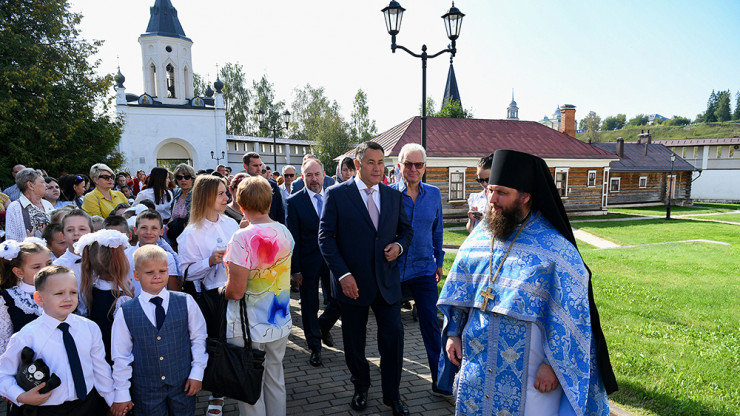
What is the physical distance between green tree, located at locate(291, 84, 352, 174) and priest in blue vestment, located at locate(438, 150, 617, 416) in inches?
1405

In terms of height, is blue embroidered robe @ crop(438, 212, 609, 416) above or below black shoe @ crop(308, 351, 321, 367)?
above

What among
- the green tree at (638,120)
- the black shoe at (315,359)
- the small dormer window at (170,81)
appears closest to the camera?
the black shoe at (315,359)

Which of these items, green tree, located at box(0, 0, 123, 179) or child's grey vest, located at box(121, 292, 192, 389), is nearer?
child's grey vest, located at box(121, 292, 192, 389)

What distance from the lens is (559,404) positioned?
2430 millimetres

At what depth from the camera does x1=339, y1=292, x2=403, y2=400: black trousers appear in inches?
148

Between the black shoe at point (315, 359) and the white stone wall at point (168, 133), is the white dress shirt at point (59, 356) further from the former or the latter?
the white stone wall at point (168, 133)

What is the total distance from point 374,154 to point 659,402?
3342 millimetres

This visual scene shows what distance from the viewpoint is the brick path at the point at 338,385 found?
12.8 feet

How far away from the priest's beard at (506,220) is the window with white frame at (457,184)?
2071 cm

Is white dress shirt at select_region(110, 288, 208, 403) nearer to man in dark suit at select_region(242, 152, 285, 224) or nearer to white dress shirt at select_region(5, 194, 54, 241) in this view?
man in dark suit at select_region(242, 152, 285, 224)

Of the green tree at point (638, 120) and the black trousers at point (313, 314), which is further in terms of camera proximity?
the green tree at point (638, 120)

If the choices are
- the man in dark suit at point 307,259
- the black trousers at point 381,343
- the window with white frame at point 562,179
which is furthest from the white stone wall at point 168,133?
the black trousers at point 381,343

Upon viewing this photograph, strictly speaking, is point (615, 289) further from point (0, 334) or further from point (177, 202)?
point (0, 334)

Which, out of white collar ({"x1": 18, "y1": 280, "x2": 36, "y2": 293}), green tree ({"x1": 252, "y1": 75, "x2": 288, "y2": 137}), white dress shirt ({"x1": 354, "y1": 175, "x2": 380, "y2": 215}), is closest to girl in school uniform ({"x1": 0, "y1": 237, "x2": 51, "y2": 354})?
white collar ({"x1": 18, "y1": 280, "x2": 36, "y2": 293})
